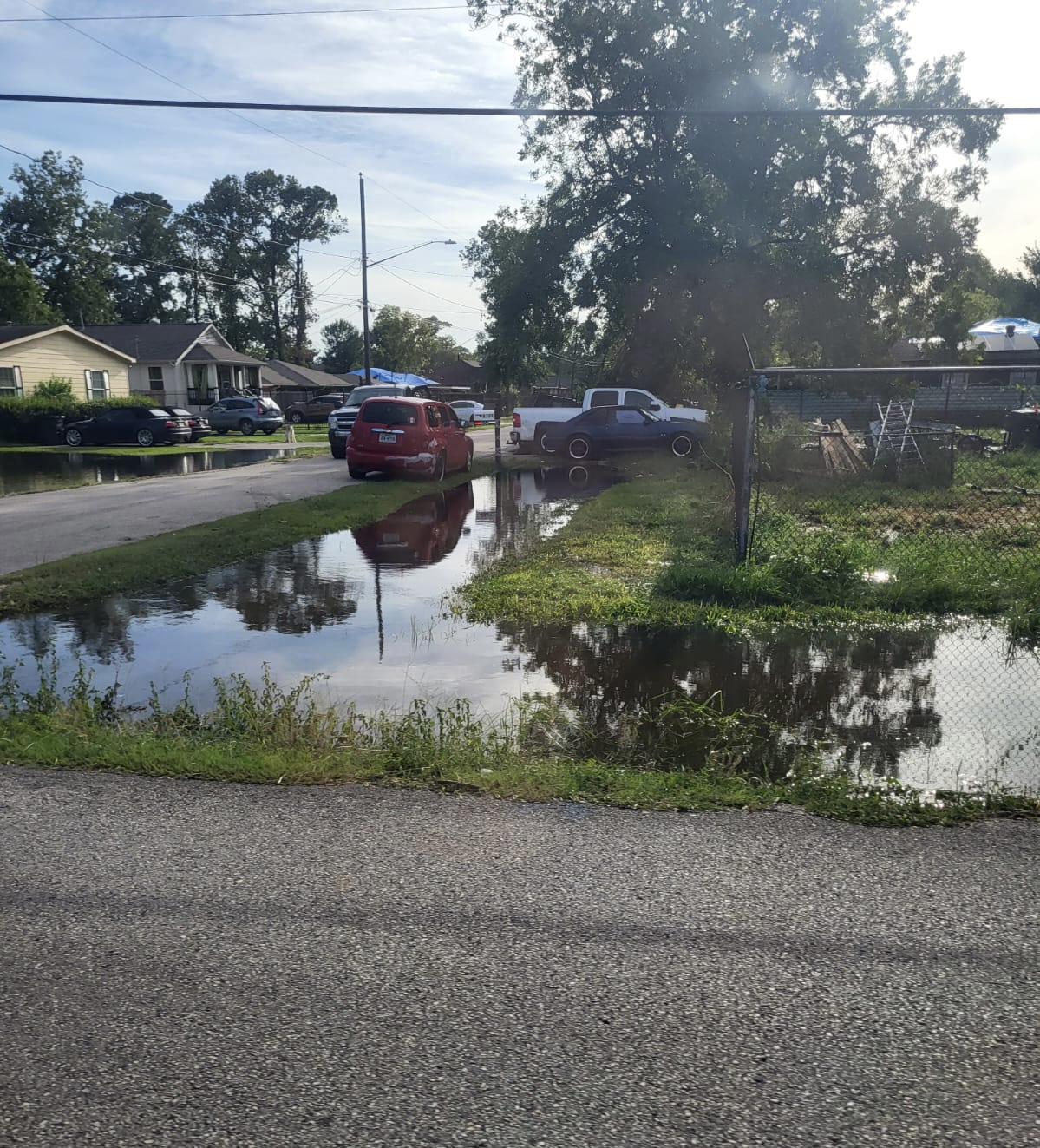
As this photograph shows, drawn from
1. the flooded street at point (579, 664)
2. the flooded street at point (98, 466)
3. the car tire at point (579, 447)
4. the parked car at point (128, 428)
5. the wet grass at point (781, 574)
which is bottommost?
the flooded street at point (579, 664)

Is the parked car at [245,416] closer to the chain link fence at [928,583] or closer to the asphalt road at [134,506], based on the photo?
the asphalt road at [134,506]

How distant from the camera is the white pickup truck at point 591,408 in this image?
29.5 metres

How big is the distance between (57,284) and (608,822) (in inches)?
3418

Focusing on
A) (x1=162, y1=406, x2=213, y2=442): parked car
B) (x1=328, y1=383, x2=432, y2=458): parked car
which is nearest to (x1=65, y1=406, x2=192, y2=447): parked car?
(x1=162, y1=406, x2=213, y2=442): parked car

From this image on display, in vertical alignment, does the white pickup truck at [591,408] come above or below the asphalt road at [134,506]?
above

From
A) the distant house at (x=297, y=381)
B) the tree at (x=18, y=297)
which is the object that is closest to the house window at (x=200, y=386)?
the distant house at (x=297, y=381)

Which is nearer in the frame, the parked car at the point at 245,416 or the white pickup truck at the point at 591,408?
the white pickup truck at the point at 591,408

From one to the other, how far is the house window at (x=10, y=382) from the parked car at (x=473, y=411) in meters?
22.8

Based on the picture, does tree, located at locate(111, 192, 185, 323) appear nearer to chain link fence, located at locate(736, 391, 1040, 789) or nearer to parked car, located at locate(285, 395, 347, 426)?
parked car, located at locate(285, 395, 347, 426)

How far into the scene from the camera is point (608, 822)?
455 cm

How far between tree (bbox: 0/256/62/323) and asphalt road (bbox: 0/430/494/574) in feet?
160

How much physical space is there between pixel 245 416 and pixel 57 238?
45013 millimetres

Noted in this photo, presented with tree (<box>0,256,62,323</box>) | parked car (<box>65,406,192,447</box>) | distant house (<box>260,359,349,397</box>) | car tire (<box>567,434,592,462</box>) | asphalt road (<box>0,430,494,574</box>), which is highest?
tree (<box>0,256,62,323</box>)

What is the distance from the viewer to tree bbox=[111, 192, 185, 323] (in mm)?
94875
